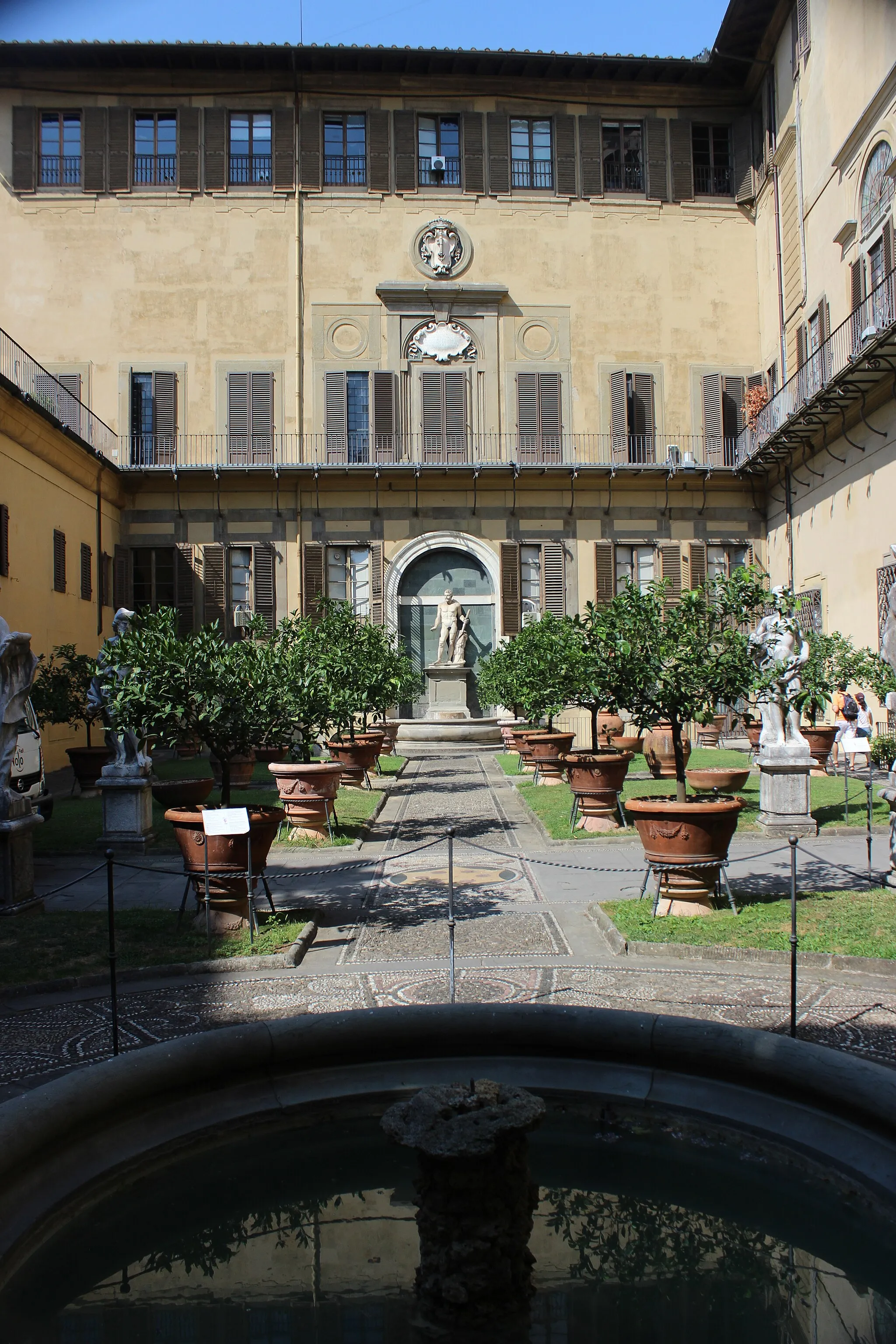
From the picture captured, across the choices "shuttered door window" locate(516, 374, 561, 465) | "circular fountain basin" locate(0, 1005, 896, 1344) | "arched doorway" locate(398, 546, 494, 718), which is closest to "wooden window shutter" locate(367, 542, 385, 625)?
"arched doorway" locate(398, 546, 494, 718)

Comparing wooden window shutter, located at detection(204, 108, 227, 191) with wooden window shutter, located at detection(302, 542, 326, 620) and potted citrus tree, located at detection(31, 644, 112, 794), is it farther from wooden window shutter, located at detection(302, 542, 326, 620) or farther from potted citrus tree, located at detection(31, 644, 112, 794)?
potted citrus tree, located at detection(31, 644, 112, 794)

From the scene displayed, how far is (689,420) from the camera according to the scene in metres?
27.9

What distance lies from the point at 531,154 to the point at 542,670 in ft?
63.7

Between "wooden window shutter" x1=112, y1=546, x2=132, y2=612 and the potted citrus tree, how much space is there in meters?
8.79

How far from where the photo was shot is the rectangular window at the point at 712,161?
92.7 ft

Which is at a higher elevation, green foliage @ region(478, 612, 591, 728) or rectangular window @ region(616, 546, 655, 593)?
rectangular window @ region(616, 546, 655, 593)

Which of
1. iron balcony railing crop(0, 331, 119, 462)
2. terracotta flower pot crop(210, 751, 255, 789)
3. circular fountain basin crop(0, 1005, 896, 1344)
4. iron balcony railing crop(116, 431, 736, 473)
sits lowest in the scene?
circular fountain basin crop(0, 1005, 896, 1344)

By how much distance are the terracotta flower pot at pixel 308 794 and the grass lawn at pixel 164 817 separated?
0.23 m

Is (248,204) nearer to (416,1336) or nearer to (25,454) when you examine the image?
(25,454)

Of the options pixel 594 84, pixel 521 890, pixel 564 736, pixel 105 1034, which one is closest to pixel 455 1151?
pixel 105 1034

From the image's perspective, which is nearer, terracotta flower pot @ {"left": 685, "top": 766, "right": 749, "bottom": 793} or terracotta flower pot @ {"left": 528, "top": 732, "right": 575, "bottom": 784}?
terracotta flower pot @ {"left": 685, "top": 766, "right": 749, "bottom": 793}

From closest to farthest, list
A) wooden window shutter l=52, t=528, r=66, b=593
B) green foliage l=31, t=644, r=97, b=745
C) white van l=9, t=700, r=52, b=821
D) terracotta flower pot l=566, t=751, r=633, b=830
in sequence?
white van l=9, t=700, r=52, b=821 → terracotta flower pot l=566, t=751, r=633, b=830 → green foliage l=31, t=644, r=97, b=745 → wooden window shutter l=52, t=528, r=66, b=593

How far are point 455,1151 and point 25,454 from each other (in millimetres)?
19891

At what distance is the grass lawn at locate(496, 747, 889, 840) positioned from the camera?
1138cm
